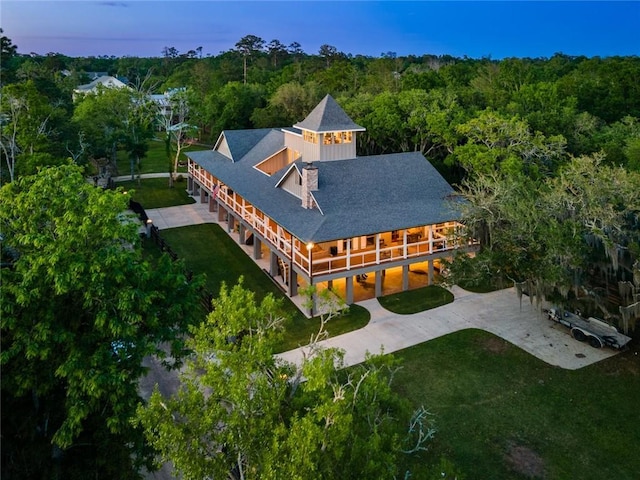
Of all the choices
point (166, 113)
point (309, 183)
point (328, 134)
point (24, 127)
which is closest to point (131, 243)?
point (309, 183)

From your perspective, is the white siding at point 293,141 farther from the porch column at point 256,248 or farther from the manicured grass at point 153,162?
the manicured grass at point 153,162

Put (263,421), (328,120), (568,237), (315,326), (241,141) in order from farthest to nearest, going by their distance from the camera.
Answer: (241,141)
(328,120)
(315,326)
(568,237)
(263,421)

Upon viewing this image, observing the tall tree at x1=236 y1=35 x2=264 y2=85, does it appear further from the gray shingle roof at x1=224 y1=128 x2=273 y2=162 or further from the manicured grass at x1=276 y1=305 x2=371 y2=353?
the manicured grass at x1=276 y1=305 x2=371 y2=353

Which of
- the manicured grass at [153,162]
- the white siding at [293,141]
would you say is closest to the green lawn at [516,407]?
the white siding at [293,141]

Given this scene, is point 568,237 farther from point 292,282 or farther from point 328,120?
point 328,120

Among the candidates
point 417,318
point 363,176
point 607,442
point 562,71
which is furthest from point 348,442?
point 562,71

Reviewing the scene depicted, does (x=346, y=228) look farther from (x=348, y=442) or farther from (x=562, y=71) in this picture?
(x=562, y=71)
